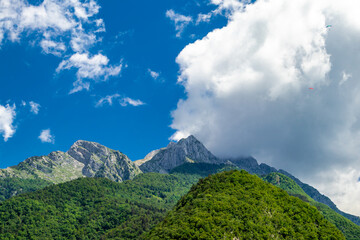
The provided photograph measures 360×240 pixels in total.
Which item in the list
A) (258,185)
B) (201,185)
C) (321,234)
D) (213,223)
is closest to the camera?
(213,223)

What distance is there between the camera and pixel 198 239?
110m

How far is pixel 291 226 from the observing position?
125125 millimetres

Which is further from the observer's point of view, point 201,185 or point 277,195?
point 201,185

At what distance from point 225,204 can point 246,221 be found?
44.0 feet

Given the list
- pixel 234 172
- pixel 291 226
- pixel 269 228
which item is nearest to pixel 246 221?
pixel 269 228

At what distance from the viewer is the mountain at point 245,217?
115 metres

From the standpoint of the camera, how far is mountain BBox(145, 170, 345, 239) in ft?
378

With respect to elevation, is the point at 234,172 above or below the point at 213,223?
above

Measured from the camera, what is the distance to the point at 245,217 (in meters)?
124

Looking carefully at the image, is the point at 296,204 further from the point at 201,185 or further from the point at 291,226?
the point at 201,185

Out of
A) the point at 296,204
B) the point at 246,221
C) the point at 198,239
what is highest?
the point at 296,204

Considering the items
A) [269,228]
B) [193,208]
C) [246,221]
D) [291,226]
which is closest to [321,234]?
[291,226]

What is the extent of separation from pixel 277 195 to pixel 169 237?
64.4 m

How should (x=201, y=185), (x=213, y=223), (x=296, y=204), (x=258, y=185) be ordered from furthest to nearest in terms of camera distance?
(x=201, y=185) → (x=258, y=185) → (x=296, y=204) → (x=213, y=223)
